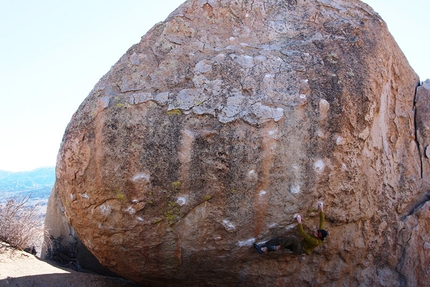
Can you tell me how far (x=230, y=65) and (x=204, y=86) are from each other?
29cm

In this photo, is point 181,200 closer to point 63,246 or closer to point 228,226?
point 228,226

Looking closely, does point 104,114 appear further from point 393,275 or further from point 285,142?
point 393,275

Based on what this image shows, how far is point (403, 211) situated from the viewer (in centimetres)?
393

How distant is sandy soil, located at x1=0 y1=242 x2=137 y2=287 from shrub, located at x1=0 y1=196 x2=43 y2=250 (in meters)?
0.14

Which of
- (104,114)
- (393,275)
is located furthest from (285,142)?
(393,275)

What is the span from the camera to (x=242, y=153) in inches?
123

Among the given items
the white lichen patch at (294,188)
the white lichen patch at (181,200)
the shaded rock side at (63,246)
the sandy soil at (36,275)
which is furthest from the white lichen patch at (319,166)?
the shaded rock side at (63,246)

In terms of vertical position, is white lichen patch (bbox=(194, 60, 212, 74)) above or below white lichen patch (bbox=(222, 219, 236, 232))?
above

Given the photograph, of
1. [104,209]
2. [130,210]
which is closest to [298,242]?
[130,210]

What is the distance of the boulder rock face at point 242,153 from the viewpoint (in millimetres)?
3123

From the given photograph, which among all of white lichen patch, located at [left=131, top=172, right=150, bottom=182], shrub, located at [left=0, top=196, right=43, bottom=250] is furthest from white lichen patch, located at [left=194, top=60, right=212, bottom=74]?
Answer: shrub, located at [left=0, top=196, right=43, bottom=250]

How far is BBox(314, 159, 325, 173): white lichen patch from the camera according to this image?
10.6 feet

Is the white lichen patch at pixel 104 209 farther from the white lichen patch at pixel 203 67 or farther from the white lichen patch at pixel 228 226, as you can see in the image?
the white lichen patch at pixel 203 67

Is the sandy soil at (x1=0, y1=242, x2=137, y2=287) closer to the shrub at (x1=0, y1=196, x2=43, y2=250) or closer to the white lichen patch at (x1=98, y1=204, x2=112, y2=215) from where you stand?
the shrub at (x1=0, y1=196, x2=43, y2=250)
